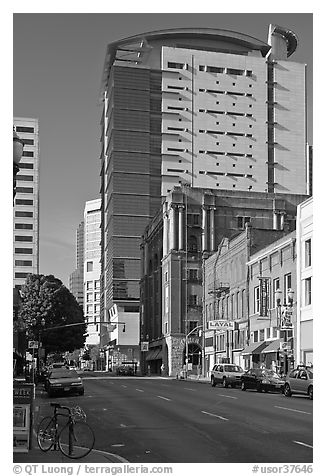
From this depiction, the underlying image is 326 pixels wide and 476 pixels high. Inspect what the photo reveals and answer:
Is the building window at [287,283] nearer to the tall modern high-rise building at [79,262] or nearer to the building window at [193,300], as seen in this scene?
the tall modern high-rise building at [79,262]

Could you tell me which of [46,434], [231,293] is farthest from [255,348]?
[46,434]

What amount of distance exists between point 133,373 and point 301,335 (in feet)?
171

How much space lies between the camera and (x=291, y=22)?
1762 centimetres

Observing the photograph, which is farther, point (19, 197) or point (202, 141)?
point (202, 141)

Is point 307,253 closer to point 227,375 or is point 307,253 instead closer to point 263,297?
point 227,375

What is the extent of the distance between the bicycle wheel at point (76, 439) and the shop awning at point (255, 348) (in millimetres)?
51601

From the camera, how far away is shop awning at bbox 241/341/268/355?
222 feet

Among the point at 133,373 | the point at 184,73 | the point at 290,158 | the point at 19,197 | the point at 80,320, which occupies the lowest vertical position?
the point at 133,373

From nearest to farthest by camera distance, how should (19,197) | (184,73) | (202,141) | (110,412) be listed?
(110,412) < (19,197) < (184,73) < (202,141)

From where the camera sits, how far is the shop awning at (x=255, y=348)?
222 ft

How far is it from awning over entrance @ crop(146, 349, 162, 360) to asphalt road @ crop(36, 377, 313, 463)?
81.7 metres
